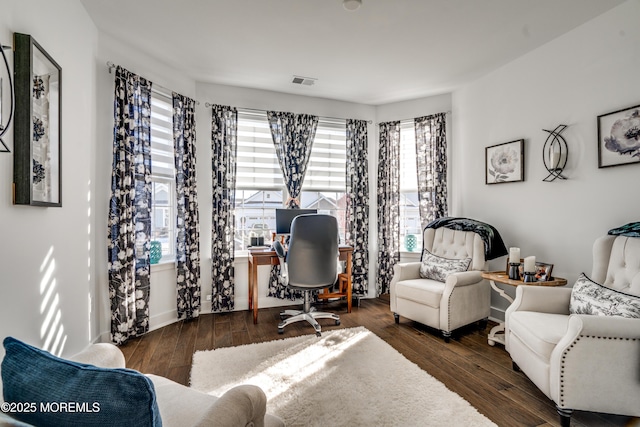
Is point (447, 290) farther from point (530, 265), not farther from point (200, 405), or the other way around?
point (200, 405)

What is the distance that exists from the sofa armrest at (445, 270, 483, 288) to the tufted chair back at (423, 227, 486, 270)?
0.18 meters

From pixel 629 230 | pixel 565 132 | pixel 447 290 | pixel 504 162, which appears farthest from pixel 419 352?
pixel 565 132

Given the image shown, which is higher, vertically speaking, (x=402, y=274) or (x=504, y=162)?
(x=504, y=162)

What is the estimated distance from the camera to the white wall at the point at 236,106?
404 cm

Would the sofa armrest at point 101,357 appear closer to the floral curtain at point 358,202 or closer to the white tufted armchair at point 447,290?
the white tufted armchair at point 447,290

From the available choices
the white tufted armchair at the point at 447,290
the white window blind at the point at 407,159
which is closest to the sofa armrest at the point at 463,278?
the white tufted armchair at the point at 447,290

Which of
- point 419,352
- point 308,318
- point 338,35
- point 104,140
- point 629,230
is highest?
point 338,35

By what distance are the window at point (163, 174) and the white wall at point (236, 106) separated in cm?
34

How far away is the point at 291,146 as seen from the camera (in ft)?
14.4

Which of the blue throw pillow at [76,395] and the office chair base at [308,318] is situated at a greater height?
the blue throw pillow at [76,395]

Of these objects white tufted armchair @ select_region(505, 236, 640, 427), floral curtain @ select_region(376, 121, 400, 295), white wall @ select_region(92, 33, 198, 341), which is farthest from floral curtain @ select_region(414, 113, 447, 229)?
white wall @ select_region(92, 33, 198, 341)

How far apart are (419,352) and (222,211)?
2.70 meters

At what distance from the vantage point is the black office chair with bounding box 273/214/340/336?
10.8 feet

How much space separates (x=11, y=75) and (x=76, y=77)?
44.0 inches
